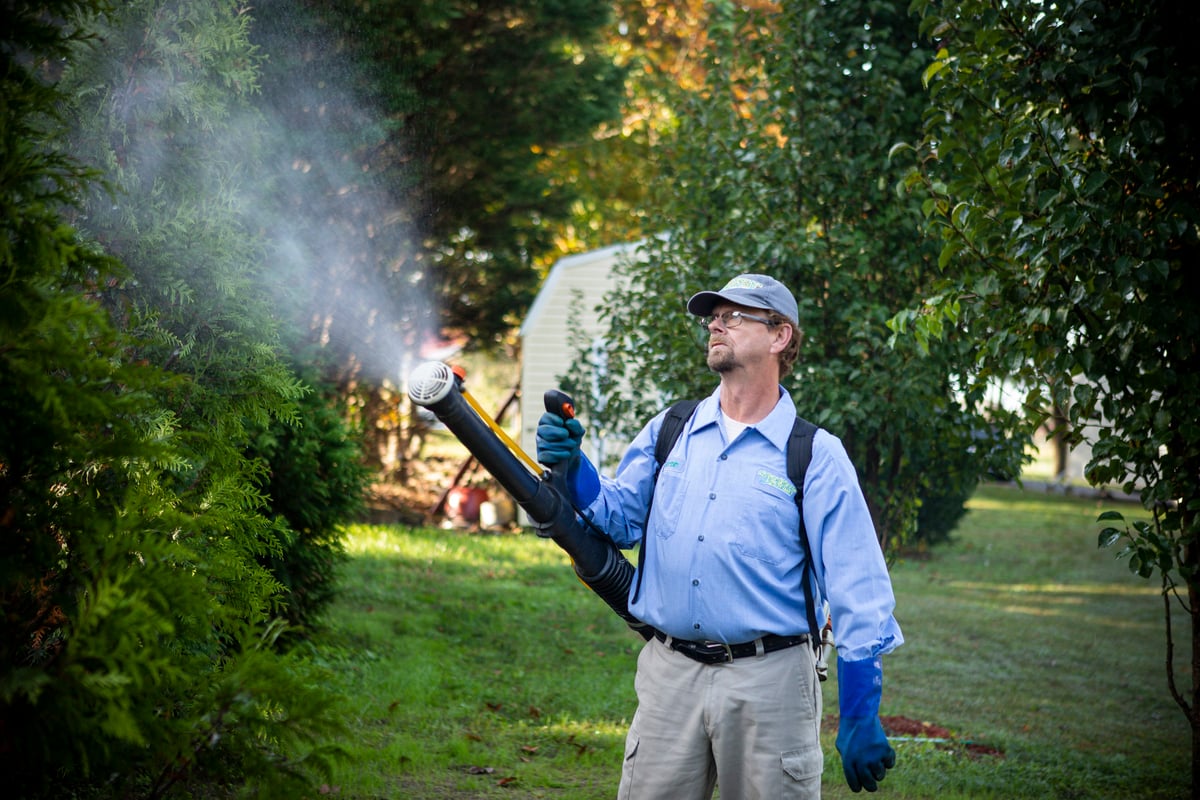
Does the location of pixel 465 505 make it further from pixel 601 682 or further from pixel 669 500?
pixel 669 500

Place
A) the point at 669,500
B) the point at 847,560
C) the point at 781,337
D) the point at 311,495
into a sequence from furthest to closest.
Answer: the point at 311,495
the point at 781,337
the point at 669,500
the point at 847,560

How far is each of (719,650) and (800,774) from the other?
0.41 metres

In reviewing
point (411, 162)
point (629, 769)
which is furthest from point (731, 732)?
point (411, 162)

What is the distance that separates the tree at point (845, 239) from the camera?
580 centimetres

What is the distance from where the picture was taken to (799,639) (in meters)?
3.17

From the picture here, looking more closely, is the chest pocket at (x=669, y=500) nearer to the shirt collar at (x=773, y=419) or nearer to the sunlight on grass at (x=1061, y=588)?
the shirt collar at (x=773, y=419)

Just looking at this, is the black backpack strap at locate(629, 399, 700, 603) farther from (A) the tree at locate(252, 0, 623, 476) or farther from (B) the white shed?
(B) the white shed

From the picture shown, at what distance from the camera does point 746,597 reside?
10.2 feet

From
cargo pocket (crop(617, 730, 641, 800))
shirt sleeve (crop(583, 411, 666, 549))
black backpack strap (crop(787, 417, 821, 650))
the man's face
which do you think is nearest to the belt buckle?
black backpack strap (crop(787, 417, 821, 650))

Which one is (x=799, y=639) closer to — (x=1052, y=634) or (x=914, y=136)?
(x=914, y=136)

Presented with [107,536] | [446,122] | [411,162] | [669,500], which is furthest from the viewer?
[446,122]

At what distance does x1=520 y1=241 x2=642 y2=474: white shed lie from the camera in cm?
1506

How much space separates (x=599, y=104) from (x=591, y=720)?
29.4 ft

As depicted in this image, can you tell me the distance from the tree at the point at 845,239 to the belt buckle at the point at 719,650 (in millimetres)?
2576
